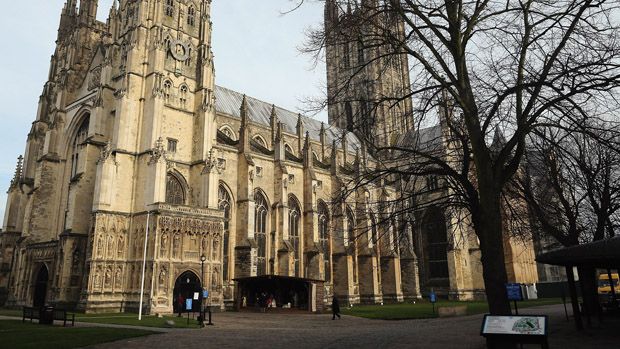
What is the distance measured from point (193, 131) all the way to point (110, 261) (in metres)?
11.2

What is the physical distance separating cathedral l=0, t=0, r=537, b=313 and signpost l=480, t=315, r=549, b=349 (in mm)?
14158

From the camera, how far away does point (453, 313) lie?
27.3 m

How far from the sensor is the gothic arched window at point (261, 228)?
37656 mm

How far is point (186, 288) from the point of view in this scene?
30250mm

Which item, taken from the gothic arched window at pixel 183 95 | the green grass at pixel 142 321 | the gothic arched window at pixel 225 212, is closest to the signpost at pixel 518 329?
the green grass at pixel 142 321

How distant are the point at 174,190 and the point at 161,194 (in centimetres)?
304

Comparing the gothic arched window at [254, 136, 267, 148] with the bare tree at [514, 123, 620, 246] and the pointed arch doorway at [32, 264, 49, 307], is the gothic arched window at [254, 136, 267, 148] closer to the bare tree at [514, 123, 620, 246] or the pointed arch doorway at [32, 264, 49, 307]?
the pointed arch doorway at [32, 264, 49, 307]

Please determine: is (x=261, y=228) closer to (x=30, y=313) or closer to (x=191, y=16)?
(x=191, y=16)

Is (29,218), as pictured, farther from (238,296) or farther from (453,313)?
(453,313)

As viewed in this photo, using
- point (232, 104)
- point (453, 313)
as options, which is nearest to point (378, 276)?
point (453, 313)

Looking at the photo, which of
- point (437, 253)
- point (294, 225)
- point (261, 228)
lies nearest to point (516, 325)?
point (261, 228)

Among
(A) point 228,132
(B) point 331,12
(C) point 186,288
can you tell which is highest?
(A) point 228,132

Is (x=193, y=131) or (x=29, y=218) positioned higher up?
(x=193, y=131)

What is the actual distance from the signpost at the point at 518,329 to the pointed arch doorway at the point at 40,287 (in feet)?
110
